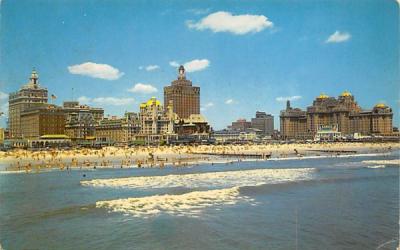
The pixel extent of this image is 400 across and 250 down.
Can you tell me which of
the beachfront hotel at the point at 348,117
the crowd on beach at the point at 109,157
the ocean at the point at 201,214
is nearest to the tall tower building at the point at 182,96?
the beachfront hotel at the point at 348,117

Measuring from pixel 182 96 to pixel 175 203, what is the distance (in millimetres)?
165524

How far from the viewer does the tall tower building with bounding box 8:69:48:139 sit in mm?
131375

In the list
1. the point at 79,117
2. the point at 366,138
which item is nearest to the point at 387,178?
the point at 79,117

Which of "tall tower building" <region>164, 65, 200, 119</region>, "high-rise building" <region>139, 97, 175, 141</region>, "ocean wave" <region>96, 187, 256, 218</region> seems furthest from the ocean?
"tall tower building" <region>164, 65, 200, 119</region>

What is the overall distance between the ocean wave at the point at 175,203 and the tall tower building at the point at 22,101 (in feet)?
358

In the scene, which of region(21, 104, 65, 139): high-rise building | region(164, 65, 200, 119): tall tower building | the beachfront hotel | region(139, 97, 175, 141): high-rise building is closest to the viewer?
region(21, 104, 65, 139): high-rise building

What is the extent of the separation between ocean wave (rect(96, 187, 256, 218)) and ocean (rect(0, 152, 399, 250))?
0.06 meters

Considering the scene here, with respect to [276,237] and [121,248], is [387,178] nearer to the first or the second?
[276,237]

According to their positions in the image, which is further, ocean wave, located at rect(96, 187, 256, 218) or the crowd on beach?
the crowd on beach

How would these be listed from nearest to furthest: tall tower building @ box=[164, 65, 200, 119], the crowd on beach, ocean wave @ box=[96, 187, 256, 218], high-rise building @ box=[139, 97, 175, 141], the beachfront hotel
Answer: ocean wave @ box=[96, 187, 256, 218] → the crowd on beach → high-rise building @ box=[139, 97, 175, 141] → the beachfront hotel → tall tower building @ box=[164, 65, 200, 119]

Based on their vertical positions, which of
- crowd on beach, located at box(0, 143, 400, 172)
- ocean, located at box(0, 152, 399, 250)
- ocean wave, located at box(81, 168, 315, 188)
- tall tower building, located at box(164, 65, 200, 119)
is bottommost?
ocean, located at box(0, 152, 399, 250)

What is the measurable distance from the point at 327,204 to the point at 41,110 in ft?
366

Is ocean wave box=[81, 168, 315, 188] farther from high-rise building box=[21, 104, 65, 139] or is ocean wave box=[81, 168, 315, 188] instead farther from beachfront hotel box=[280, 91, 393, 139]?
beachfront hotel box=[280, 91, 393, 139]

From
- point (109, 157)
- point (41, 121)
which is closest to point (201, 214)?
point (109, 157)
